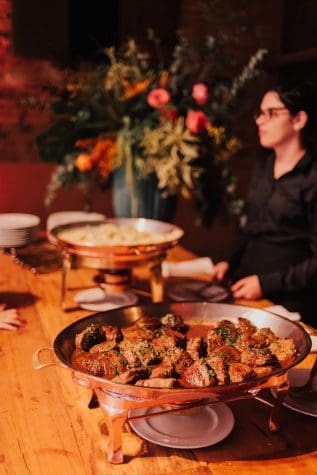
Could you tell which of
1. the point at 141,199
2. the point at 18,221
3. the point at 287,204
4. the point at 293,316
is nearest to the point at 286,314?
the point at 293,316

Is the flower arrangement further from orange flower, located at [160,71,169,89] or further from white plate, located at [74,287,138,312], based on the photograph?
white plate, located at [74,287,138,312]

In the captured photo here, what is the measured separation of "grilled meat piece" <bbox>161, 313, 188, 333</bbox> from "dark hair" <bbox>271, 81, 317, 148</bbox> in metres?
1.26

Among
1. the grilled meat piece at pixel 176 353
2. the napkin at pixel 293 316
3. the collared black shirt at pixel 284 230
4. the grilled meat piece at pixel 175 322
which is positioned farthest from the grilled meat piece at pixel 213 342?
the collared black shirt at pixel 284 230

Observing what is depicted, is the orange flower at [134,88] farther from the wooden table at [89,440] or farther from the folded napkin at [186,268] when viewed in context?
the wooden table at [89,440]

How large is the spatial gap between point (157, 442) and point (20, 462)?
252 millimetres

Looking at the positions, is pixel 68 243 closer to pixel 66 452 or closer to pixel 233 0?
pixel 66 452

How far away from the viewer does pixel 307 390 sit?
1210 mm

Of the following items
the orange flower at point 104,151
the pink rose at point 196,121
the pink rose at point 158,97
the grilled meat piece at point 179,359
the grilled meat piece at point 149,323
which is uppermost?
the pink rose at point 158,97

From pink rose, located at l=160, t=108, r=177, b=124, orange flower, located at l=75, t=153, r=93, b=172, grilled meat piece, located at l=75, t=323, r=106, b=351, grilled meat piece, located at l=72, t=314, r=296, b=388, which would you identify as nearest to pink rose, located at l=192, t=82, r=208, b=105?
pink rose, located at l=160, t=108, r=177, b=124

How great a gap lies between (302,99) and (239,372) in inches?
60.6

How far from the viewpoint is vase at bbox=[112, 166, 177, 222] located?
257cm

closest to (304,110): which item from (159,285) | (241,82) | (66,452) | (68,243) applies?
(241,82)

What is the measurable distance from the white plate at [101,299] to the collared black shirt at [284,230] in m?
0.55

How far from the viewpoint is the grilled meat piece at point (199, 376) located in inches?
38.8
